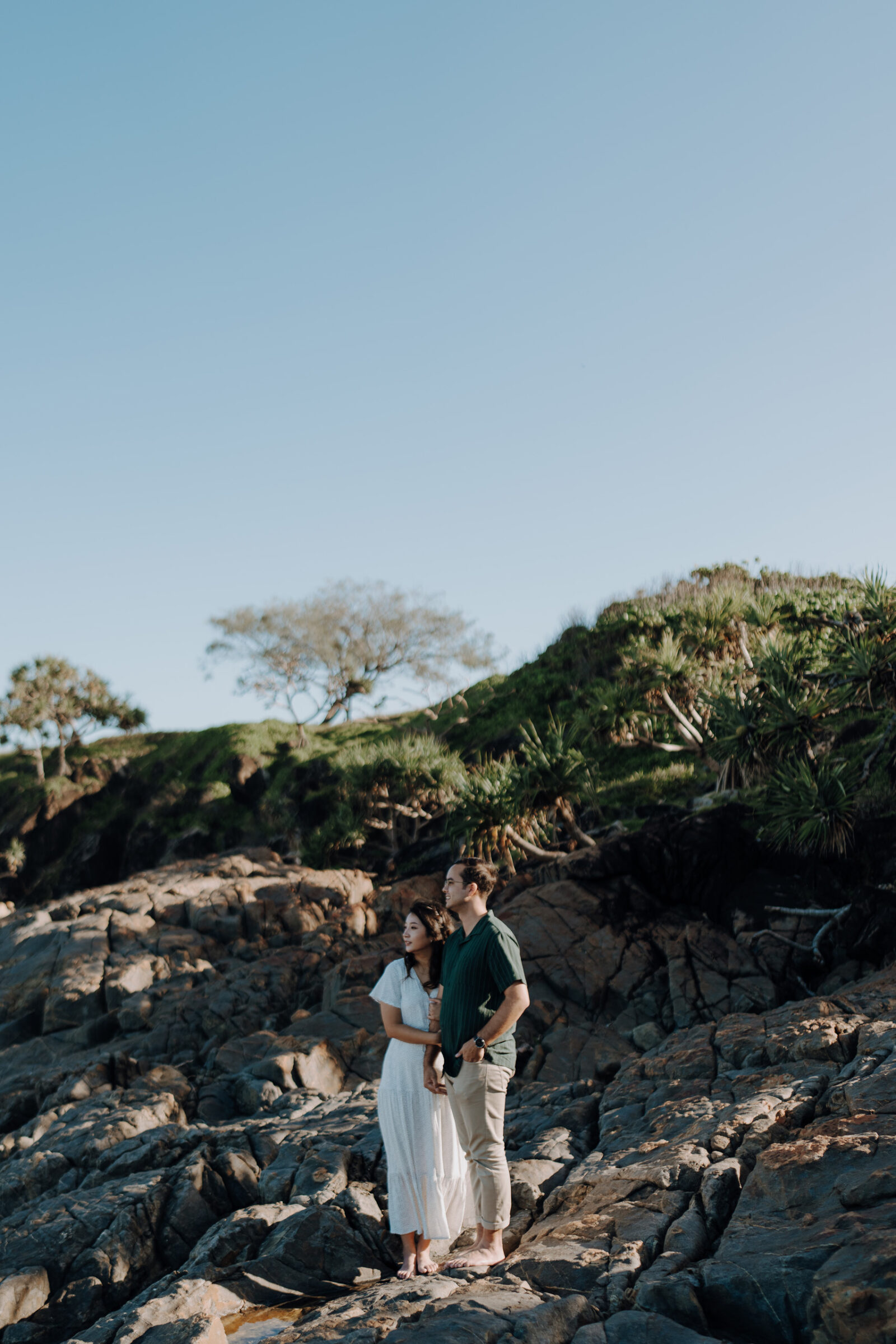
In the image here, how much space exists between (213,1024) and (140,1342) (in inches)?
399

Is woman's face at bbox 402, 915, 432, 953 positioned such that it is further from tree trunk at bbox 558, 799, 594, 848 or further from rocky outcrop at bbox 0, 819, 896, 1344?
tree trunk at bbox 558, 799, 594, 848

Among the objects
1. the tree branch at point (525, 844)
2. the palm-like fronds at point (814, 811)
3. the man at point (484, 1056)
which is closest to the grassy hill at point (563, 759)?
the palm-like fronds at point (814, 811)

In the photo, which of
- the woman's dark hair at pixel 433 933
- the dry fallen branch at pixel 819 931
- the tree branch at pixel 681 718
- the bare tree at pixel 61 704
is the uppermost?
the bare tree at pixel 61 704

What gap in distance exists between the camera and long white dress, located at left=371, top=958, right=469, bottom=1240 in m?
5.21

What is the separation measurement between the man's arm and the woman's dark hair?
1.99 ft

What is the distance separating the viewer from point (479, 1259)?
500 cm

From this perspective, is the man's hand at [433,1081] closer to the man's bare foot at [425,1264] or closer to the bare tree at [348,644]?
the man's bare foot at [425,1264]

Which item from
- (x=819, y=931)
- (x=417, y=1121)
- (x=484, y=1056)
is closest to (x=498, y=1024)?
(x=484, y=1056)

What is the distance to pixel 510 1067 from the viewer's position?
515 centimetres

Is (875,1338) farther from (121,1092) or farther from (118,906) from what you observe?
(118,906)

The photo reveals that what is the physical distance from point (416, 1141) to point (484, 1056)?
79 centimetres

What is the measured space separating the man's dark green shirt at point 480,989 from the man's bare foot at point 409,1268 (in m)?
1.16

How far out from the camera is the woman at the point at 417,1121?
5.22 metres

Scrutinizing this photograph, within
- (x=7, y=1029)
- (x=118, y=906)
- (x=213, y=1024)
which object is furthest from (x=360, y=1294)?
(x=118, y=906)
